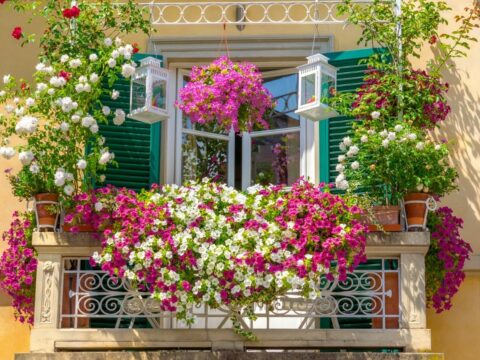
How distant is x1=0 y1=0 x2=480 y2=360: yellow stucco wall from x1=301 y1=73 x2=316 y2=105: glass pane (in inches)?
43.7

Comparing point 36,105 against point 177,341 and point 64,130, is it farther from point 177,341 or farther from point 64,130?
point 177,341

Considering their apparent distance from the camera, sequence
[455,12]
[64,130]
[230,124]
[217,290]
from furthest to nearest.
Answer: [455,12], [230,124], [64,130], [217,290]

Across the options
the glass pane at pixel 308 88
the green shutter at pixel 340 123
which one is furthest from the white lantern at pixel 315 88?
the green shutter at pixel 340 123

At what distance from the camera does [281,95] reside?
34.3 feet

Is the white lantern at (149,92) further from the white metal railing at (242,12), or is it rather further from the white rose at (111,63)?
the white metal railing at (242,12)

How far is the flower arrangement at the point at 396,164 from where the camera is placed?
8727 mm

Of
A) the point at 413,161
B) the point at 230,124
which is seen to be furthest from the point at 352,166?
the point at 230,124

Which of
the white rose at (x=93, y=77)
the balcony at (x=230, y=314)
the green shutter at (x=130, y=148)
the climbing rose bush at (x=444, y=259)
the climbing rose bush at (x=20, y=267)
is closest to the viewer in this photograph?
the balcony at (x=230, y=314)

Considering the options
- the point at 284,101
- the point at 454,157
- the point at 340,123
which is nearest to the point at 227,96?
the point at 340,123

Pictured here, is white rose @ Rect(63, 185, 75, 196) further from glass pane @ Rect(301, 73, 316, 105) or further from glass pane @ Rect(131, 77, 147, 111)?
glass pane @ Rect(301, 73, 316, 105)

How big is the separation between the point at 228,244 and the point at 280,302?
1.03m

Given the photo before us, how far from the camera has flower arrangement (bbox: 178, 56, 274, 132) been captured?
366 inches

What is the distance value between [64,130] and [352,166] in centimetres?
228

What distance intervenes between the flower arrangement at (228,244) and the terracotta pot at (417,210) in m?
0.46
